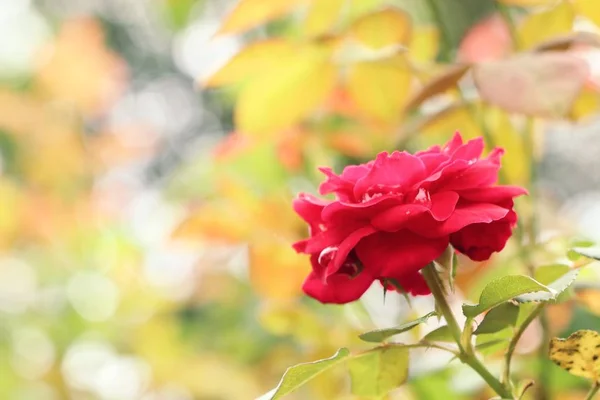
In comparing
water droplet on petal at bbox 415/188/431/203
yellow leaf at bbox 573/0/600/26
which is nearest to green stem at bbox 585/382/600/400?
water droplet on petal at bbox 415/188/431/203

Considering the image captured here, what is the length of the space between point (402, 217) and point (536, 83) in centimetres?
16

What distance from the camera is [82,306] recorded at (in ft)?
4.19

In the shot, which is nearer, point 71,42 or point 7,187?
point 7,187

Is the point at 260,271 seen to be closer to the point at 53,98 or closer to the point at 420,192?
the point at 420,192

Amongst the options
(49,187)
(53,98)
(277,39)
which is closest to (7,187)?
(49,187)

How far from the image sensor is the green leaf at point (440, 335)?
1.07 ft

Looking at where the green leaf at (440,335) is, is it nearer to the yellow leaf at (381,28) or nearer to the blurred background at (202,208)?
the blurred background at (202,208)

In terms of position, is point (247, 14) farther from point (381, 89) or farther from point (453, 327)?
point (453, 327)

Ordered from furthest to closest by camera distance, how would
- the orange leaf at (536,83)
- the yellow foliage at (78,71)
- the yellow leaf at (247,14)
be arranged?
the yellow foliage at (78,71), the yellow leaf at (247,14), the orange leaf at (536,83)

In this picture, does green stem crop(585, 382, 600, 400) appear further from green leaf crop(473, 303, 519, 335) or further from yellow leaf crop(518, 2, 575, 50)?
yellow leaf crop(518, 2, 575, 50)

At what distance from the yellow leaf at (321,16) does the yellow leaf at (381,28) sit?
0.7 inches

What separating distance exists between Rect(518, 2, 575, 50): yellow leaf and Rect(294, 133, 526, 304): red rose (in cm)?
24

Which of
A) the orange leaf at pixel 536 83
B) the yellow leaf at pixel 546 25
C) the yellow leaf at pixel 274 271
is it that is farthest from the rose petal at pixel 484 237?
the yellow leaf at pixel 274 271

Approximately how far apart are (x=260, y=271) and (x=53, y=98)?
102cm
